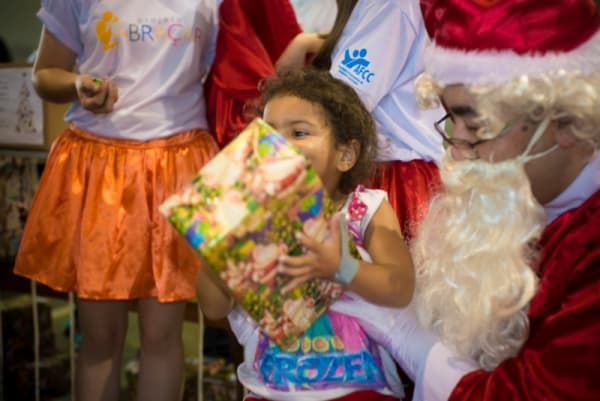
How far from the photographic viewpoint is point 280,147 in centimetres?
83

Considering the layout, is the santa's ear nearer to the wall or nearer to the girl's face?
the girl's face

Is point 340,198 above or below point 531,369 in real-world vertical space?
above

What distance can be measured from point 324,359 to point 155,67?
0.78 meters

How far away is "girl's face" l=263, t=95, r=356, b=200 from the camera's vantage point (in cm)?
105

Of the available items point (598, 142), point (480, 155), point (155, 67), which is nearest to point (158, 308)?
point (155, 67)

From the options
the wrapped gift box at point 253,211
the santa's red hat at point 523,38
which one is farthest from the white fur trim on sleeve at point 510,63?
the wrapped gift box at point 253,211

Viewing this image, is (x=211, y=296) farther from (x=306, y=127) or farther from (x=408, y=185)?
(x=408, y=185)

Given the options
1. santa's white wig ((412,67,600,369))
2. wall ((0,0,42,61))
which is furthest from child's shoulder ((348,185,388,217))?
wall ((0,0,42,61))

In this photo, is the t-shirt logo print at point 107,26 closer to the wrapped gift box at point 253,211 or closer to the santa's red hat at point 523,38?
the wrapped gift box at point 253,211

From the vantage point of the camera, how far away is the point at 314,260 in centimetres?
84

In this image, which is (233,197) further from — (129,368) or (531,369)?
(129,368)

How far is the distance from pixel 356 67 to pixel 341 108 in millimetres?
171

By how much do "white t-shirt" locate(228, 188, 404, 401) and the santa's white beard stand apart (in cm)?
12

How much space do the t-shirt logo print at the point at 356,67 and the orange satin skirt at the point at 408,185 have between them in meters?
0.17
